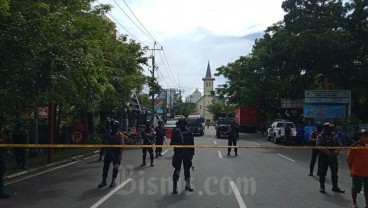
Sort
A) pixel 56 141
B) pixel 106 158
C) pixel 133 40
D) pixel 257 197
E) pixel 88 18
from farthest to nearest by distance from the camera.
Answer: pixel 133 40 → pixel 56 141 → pixel 88 18 → pixel 106 158 → pixel 257 197

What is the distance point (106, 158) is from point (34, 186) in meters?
2.08

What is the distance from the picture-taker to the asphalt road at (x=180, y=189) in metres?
9.57

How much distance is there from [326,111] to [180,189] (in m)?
26.1

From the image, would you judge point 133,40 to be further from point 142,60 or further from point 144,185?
point 144,185

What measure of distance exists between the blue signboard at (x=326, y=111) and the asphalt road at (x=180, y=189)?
1900cm

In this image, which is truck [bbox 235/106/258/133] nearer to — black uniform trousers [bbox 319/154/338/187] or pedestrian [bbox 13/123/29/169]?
pedestrian [bbox 13/123/29/169]

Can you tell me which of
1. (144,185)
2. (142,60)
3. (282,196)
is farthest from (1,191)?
(142,60)

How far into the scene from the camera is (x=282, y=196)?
10422 mm

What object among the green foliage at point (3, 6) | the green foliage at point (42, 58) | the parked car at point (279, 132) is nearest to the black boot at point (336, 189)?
the green foliage at point (42, 58)

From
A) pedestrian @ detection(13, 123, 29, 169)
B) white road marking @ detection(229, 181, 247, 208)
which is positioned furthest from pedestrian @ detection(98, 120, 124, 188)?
pedestrian @ detection(13, 123, 29, 169)

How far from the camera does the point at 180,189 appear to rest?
11250 mm

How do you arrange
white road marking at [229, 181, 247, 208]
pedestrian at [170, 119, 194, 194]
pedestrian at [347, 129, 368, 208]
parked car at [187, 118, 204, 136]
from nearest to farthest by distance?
pedestrian at [347, 129, 368, 208] < white road marking at [229, 181, 247, 208] < pedestrian at [170, 119, 194, 194] < parked car at [187, 118, 204, 136]

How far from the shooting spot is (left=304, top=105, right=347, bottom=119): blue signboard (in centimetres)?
3462

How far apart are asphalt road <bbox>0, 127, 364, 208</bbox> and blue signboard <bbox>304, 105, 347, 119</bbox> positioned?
19.0 metres
